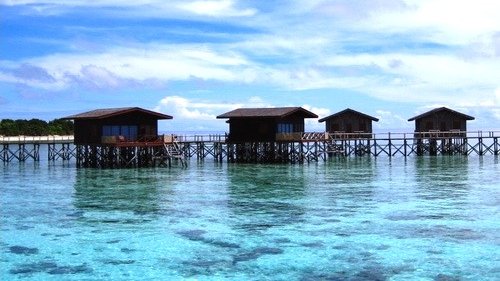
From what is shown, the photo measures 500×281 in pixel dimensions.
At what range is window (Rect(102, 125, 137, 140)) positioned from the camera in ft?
158

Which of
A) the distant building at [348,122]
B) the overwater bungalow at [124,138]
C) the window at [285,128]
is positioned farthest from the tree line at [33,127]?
the window at [285,128]

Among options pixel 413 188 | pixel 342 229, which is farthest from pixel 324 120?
pixel 342 229

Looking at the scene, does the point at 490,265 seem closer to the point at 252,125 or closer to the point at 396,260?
the point at 396,260

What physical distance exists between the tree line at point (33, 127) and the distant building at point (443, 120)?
82.3 metres

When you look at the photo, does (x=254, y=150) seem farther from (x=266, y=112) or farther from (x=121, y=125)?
(x=121, y=125)

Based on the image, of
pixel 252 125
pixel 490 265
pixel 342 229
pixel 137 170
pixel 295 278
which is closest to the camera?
pixel 295 278

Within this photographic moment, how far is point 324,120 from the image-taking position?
63.5 meters

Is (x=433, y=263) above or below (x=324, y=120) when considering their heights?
below

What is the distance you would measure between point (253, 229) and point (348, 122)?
145 feet

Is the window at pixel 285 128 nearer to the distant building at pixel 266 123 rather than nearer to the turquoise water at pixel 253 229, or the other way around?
the distant building at pixel 266 123

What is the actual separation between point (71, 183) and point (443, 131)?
3995cm

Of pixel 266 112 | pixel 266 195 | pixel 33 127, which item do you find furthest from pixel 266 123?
pixel 33 127

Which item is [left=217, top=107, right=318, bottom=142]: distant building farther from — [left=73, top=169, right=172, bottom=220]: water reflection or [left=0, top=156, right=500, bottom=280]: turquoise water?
[left=0, top=156, right=500, bottom=280]: turquoise water

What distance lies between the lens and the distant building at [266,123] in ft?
172
